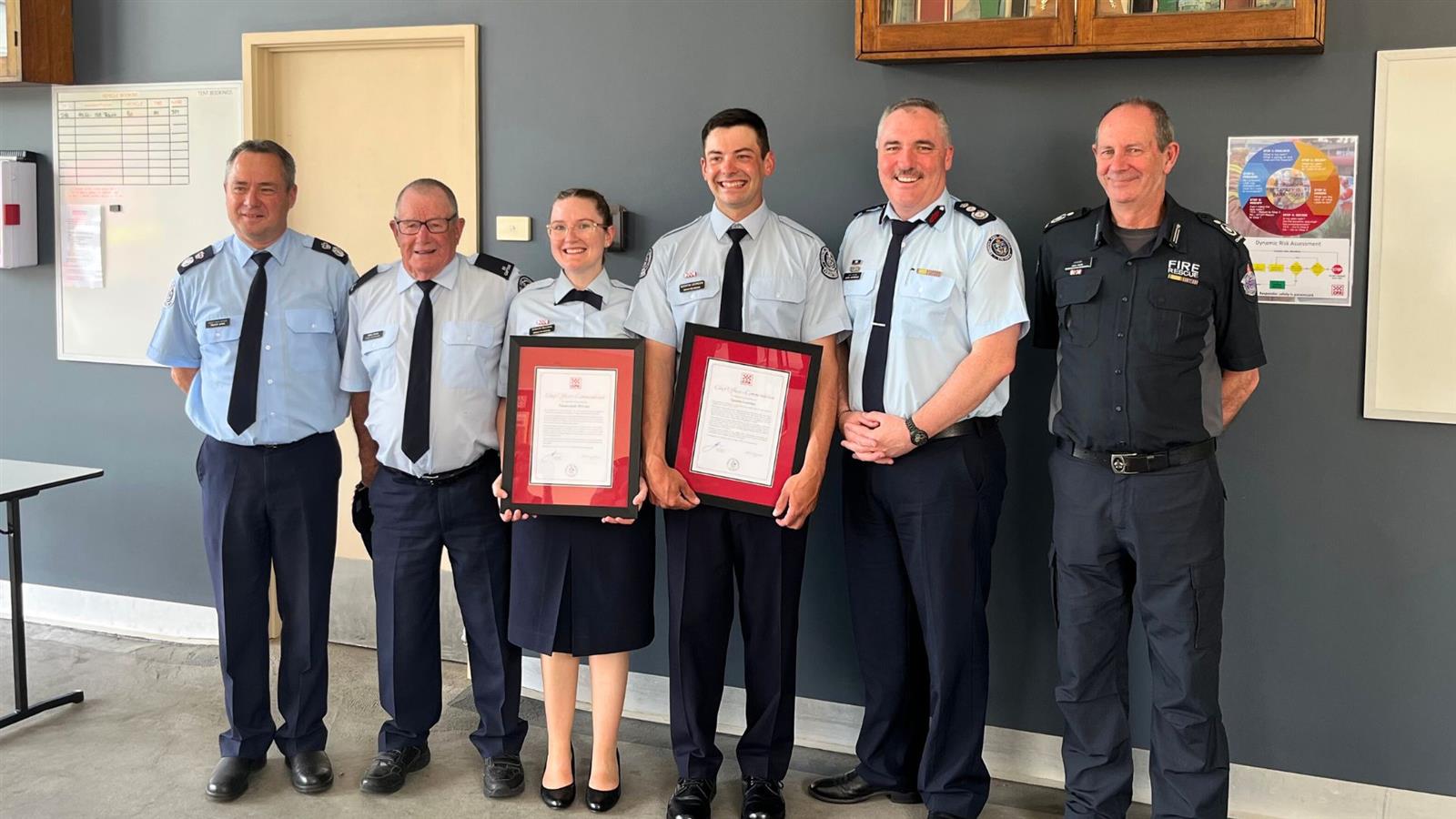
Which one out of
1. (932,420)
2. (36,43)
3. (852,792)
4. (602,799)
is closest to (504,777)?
(602,799)

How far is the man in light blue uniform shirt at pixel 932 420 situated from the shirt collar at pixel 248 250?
1591mm

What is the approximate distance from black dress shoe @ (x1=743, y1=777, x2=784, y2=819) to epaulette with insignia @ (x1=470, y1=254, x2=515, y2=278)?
157 centimetres

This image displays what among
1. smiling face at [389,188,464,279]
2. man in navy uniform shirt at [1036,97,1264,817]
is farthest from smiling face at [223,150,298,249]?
man in navy uniform shirt at [1036,97,1264,817]

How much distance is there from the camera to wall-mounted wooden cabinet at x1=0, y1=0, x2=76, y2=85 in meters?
4.34

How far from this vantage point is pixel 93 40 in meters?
4.57

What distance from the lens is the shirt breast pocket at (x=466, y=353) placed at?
3264 millimetres

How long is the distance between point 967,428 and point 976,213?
56 cm

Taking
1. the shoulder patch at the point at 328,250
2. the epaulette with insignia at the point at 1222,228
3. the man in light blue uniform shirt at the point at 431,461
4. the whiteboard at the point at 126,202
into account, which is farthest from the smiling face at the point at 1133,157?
the whiteboard at the point at 126,202

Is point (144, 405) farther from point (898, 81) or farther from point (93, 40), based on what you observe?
point (898, 81)

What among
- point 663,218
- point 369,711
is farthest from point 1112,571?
point 369,711

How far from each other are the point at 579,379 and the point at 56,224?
287 centimetres

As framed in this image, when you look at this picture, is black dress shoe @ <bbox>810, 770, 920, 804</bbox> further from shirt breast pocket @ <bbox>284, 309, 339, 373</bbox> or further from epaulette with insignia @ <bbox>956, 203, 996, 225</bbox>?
shirt breast pocket @ <bbox>284, 309, 339, 373</bbox>

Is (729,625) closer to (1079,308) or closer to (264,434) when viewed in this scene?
(1079,308)

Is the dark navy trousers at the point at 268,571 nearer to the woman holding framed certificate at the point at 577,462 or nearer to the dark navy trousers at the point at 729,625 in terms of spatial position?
the woman holding framed certificate at the point at 577,462
